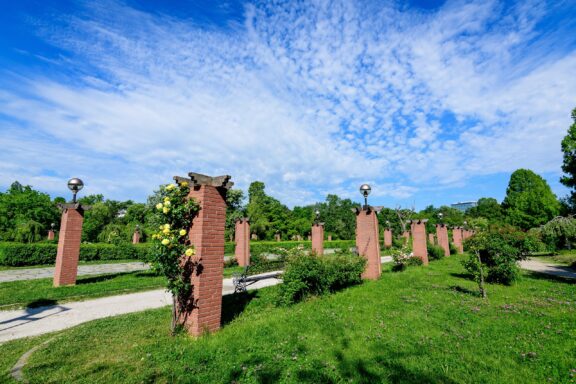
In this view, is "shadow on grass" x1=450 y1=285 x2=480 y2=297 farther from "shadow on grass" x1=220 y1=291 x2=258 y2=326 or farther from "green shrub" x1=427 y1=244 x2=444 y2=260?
"green shrub" x1=427 y1=244 x2=444 y2=260

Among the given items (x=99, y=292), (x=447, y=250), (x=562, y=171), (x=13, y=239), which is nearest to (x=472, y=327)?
(x=99, y=292)

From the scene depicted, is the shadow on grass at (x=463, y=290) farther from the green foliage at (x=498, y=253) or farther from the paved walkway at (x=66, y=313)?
the paved walkway at (x=66, y=313)

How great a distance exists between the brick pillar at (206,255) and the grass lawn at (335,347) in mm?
306

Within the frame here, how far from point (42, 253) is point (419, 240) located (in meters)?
27.5

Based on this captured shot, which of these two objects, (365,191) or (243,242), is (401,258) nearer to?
(365,191)

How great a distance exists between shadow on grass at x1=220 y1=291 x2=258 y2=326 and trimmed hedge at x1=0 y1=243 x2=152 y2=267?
1047 cm

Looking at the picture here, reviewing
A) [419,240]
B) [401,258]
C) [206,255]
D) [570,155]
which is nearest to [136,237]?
[401,258]

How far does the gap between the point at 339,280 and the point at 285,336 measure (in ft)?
14.8

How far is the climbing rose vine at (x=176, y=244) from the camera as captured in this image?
498 centimetres

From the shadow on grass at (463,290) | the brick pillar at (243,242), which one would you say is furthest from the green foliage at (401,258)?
the brick pillar at (243,242)

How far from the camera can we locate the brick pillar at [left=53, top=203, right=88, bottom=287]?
9.93m

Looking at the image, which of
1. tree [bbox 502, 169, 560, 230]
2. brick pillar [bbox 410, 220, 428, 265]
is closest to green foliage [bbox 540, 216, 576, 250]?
brick pillar [bbox 410, 220, 428, 265]

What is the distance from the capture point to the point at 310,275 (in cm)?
758

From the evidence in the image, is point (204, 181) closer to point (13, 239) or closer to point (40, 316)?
point (40, 316)
